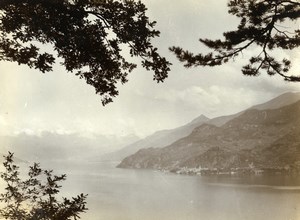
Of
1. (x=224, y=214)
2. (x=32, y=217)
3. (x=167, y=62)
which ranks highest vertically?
(x=167, y=62)

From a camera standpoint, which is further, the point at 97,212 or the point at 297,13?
the point at 97,212

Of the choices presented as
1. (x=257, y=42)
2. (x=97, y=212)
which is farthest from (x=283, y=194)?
(x=257, y=42)

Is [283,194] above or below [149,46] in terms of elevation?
below

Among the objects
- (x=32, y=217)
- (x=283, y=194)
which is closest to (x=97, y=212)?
(x=283, y=194)

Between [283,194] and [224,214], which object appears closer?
[224,214]

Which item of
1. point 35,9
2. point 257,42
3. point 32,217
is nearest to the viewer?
point 35,9

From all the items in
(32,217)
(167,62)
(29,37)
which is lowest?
(32,217)

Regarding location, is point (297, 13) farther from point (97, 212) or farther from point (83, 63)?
point (97, 212)

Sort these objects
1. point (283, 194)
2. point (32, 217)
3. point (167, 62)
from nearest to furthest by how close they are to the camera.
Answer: point (167, 62) < point (32, 217) < point (283, 194)

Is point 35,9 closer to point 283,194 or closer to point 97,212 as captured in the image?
point 97,212
